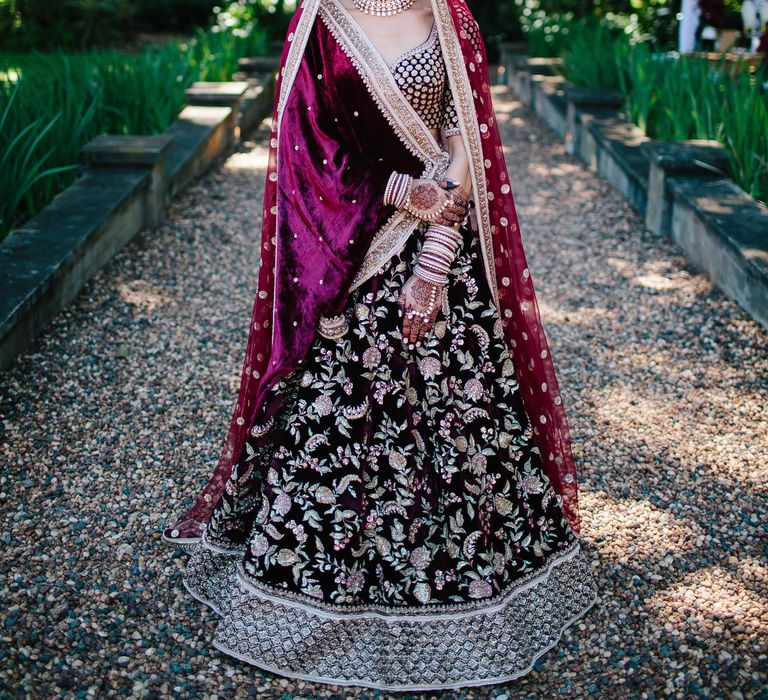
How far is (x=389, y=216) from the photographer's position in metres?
2.24

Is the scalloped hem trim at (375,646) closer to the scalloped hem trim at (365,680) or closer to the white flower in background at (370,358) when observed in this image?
the scalloped hem trim at (365,680)

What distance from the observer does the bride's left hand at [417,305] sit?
2.19m

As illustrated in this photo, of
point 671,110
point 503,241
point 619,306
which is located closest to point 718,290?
point 619,306

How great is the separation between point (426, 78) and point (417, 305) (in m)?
0.51

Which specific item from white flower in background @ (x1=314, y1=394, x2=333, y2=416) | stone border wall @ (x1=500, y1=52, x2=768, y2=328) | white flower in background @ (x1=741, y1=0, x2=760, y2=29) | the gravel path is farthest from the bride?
white flower in background @ (x1=741, y1=0, x2=760, y2=29)

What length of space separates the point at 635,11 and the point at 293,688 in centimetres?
1067

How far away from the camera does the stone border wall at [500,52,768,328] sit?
4191mm

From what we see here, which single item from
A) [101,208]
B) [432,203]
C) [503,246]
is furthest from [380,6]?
[101,208]

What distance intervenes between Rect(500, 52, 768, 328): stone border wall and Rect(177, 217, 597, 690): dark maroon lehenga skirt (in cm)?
215

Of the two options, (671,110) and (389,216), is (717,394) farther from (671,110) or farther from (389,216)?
(671,110)

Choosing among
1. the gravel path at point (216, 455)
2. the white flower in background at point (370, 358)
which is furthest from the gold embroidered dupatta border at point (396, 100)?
the gravel path at point (216, 455)

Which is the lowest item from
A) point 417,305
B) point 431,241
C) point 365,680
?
point 365,680

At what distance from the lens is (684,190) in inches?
196

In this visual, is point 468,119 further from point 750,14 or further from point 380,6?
point 750,14
